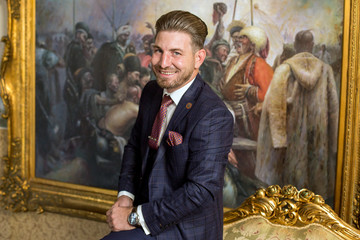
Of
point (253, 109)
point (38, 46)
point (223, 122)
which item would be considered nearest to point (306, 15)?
point (253, 109)

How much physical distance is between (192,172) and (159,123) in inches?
14.5

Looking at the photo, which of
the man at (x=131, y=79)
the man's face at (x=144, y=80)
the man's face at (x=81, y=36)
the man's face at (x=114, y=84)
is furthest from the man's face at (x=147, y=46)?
the man's face at (x=81, y=36)

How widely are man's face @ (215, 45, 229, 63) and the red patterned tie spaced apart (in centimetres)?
110

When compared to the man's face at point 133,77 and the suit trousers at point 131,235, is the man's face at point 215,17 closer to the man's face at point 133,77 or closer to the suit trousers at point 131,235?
the man's face at point 133,77

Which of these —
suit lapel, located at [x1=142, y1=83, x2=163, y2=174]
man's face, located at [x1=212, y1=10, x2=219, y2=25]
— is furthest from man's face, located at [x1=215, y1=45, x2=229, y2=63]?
suit lapel, located at [x1=142, y1=83, x2=163, y2=174]

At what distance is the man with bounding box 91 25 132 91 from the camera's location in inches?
143

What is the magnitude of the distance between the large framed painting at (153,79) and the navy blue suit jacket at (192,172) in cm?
101

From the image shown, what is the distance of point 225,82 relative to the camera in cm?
328

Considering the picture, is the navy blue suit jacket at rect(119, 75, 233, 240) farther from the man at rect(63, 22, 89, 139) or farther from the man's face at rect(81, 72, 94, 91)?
the man at rect(63, 22, 89, 139)

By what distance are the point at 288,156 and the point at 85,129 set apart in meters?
1.84

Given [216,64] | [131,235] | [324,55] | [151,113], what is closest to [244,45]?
[216,64]

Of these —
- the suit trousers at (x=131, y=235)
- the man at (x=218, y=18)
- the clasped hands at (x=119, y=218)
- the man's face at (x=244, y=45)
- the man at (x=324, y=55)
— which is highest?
the man at (x=218, y=18)

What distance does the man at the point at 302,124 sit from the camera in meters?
2.93

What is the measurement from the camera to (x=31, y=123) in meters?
4.18
